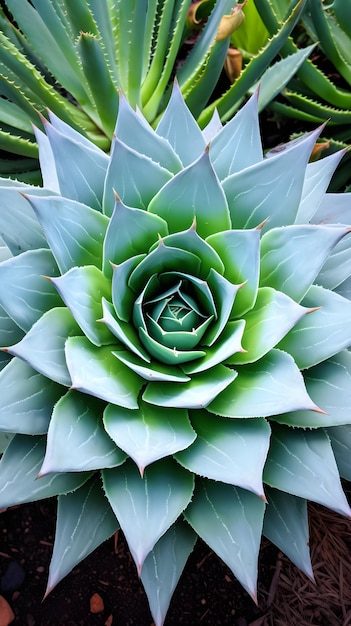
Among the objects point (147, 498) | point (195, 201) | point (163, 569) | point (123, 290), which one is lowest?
point (163, 569)

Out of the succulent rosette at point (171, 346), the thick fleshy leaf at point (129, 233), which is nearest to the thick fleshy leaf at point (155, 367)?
the succulent rosette at point (171, 346)

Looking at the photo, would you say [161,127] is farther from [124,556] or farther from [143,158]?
[124,556]

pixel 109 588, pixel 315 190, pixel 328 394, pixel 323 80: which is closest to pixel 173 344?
pixel 328 394

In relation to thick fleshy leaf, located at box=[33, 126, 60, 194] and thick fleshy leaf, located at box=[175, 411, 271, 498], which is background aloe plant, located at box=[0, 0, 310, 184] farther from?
thick fleshy leaf, located at box=[175, 411, 271, 498]

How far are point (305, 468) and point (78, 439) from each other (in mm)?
281

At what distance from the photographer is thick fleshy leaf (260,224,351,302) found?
646 millimetres

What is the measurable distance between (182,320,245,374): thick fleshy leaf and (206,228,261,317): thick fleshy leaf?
0.03 m

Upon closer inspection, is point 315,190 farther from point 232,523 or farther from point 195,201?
point 232,523

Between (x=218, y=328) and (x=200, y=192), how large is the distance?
172mm

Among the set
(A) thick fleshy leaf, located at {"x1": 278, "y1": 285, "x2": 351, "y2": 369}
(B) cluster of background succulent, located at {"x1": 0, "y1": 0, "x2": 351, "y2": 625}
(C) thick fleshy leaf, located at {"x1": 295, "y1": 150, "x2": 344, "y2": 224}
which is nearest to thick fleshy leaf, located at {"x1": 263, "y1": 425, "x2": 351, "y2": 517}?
(B) cluster of background succulent, located at {"x1": 0, "y1": 0, "x2": 351, "y2": 625}

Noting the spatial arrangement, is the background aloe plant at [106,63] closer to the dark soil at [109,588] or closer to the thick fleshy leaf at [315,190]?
the thick fleshy leaf at [315,190]

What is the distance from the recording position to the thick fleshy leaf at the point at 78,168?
0.68 metres

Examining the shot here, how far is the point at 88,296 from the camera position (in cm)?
65

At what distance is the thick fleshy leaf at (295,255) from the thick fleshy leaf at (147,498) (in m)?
0.27
